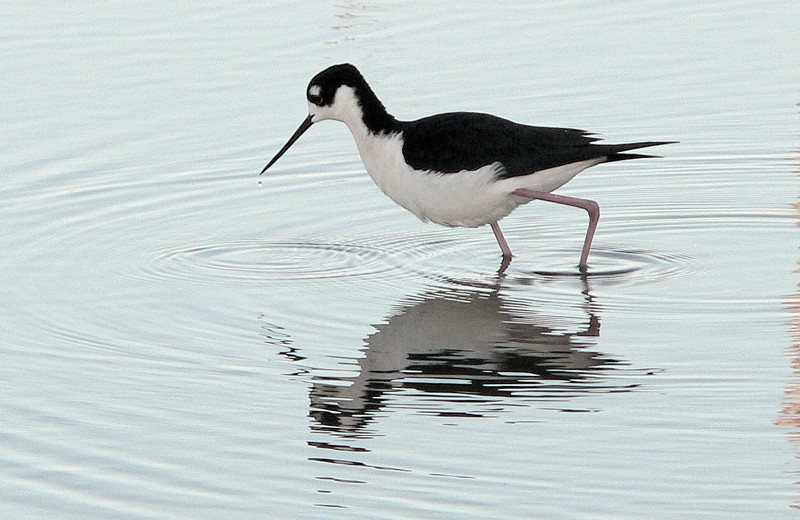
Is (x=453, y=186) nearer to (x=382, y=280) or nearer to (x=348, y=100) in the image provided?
(x=382, y=280)

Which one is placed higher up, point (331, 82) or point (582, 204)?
point (331, 82)

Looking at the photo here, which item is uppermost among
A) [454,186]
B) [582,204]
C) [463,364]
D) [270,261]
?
[454,186]

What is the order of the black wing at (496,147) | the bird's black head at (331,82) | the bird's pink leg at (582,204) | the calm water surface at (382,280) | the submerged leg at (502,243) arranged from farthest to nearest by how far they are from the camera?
the bird's black head at (331,82) < the submerged leg at (502,243) < the bird's pink leg at (582,204) < the black wing at (496,147) < the calm water surface at (382,280)

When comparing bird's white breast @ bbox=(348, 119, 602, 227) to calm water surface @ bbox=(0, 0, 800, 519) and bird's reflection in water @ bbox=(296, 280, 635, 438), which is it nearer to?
calm water surface @ bbox=(0, 0, 800, 519)

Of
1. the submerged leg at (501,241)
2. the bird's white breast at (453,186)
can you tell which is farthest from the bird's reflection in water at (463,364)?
the submerged leg at (501,241)

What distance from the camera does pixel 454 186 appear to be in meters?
7.62

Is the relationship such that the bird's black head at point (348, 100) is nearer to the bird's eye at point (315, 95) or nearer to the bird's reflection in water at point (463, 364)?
the bird's eye at point (315, 95)

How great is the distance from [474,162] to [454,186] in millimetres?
145

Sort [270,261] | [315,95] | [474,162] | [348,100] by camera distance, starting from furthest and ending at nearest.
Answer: [315,95]
[348,100]
[270,261]
[474,162]

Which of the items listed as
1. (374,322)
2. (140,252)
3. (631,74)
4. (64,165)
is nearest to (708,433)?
(374,322)

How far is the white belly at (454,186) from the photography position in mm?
7609

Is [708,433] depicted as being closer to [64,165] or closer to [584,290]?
[584,290]

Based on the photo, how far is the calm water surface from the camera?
17.1 feet

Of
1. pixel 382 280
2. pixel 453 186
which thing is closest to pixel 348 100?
pixel 453 186
